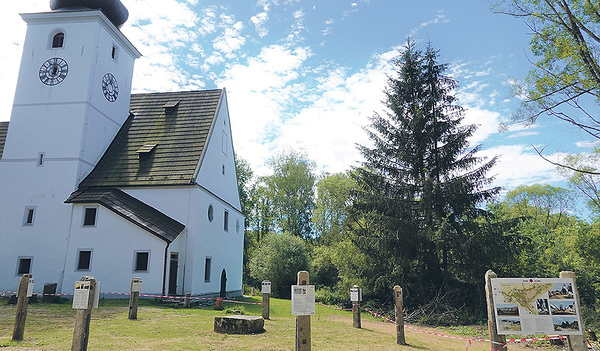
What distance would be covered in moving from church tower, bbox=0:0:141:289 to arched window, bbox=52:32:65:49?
5 cm

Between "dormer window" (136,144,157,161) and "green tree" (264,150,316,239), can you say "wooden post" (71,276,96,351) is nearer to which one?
"dormer window" (136,144,157,161)

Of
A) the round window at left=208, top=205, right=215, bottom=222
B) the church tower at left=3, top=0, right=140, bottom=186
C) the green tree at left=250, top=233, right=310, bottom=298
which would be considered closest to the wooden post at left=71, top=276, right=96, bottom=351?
the round window at left=208, top=205, right=215, bottom=222

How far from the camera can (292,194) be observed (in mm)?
46281

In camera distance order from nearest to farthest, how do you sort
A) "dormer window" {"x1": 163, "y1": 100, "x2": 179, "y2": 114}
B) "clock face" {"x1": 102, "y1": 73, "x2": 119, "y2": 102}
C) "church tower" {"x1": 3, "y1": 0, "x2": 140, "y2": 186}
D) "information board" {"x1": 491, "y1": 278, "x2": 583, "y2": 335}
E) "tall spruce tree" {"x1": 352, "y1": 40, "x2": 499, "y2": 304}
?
"information board" {"x1": 491, "y1": 278, "x2": 583, "y2": 335}
"tall spruce tree" {"x1": 352, "y1": 40, "x2": 499, "y2": 304}
"church tower" {"x1": 3, "y1": 0, "x2": 140, "y2": 186}
"clock face" {"x1": 102, "y1": 73, "x2": 119, "y2": 102}
"dormer window" {"x1": 163, "y1": 100, "x2": 179, "y2": 114}

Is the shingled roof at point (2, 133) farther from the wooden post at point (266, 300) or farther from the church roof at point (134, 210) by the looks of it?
the wooden post at point (266, 300)

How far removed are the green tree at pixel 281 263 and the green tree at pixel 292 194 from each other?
47.3 ft

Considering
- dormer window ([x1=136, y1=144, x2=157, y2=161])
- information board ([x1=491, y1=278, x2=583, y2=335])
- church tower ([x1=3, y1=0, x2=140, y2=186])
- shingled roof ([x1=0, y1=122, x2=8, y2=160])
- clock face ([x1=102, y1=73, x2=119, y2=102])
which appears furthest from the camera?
shingled roof ([x1=0, y1=122, x2=8, y2=160])

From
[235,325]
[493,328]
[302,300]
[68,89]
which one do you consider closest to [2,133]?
[68,89]

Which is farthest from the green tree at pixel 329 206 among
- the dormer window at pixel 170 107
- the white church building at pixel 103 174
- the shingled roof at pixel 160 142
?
the dormer window at pixel 170 107

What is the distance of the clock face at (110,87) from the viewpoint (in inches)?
912

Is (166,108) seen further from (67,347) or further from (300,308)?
(300,308)

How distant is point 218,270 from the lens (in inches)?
911

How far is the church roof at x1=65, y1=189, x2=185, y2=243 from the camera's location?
18.4 m

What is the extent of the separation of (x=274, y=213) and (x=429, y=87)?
30099mm
